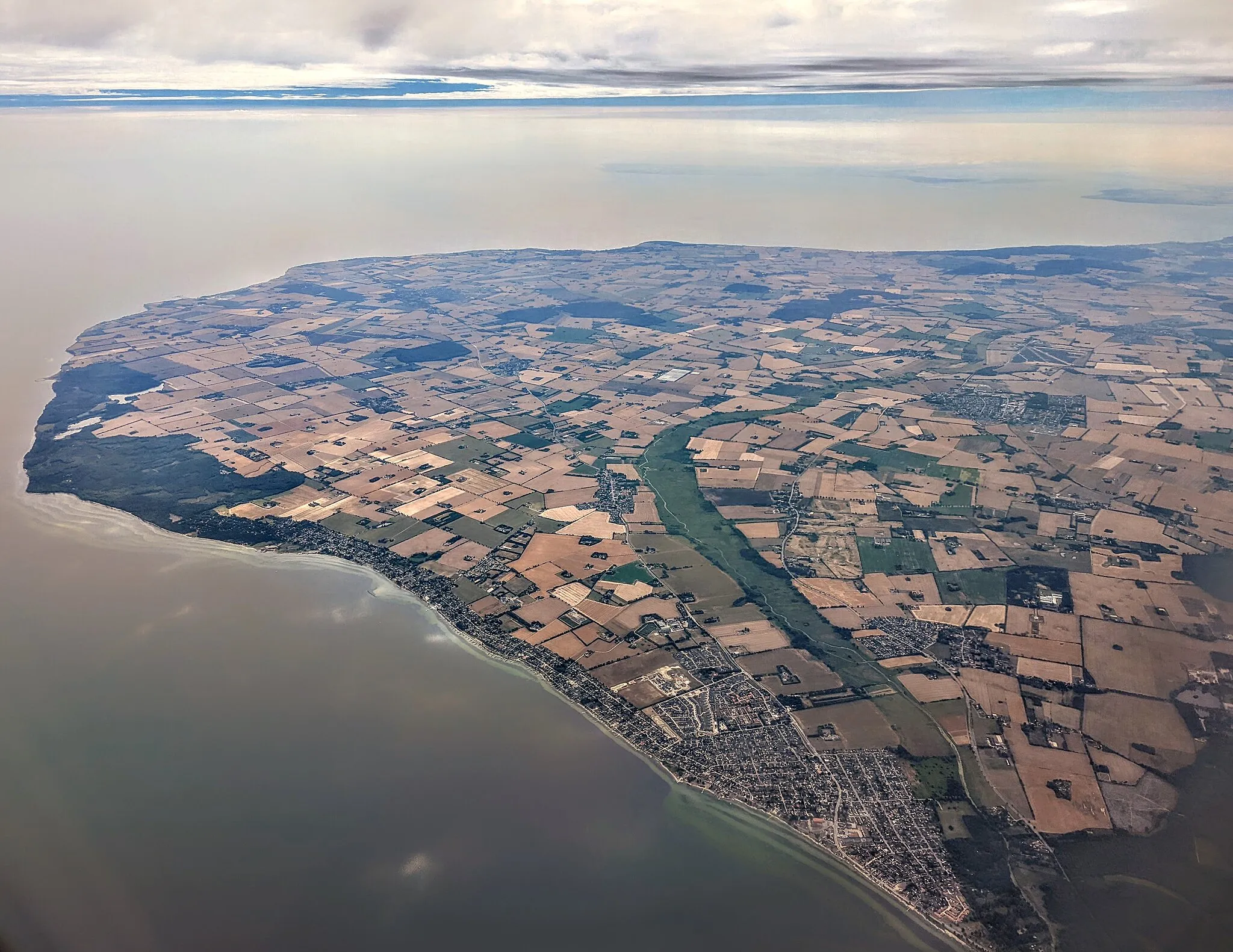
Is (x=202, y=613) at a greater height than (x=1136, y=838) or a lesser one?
lesser

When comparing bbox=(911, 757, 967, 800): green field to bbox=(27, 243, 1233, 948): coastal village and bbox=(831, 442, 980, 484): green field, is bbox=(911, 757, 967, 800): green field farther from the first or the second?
bbox=(831, 442, 980, 484): green field

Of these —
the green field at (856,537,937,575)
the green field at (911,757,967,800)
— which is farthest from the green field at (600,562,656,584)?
the green field at (911,757,967,800)

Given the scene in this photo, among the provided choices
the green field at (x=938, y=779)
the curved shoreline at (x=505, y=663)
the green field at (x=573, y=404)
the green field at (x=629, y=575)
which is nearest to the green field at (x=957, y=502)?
the green field at (x=629, y=575)

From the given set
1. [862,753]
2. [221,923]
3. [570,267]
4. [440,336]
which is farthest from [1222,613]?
[570,267]

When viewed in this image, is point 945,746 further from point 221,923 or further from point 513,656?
point 221,923

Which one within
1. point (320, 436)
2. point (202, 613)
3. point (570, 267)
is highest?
point (202, 613)

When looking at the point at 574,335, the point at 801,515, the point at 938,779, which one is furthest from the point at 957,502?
the point at 574,335
